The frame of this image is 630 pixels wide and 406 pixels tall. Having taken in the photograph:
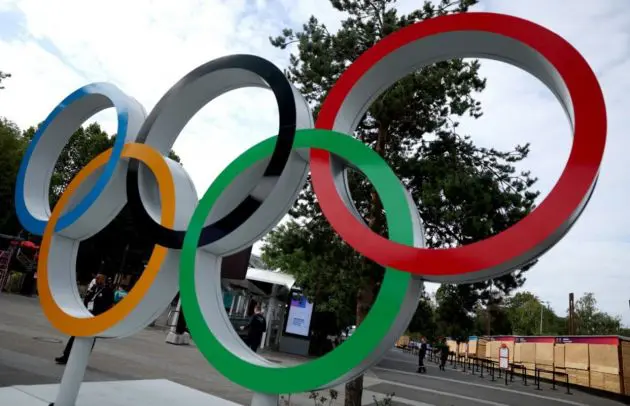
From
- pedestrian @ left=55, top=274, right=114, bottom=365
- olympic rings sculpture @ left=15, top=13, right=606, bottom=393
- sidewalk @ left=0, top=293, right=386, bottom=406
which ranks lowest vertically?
sidewalk @ left=0, top=293, right=386, bottom=406

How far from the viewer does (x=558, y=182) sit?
9.87 ft

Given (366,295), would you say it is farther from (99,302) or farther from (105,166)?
(99,302)

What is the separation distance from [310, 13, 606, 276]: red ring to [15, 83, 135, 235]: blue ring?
2.98 metres

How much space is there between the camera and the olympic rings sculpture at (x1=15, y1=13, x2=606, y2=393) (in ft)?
10.5

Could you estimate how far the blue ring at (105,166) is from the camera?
220 inches

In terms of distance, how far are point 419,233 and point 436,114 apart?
5492 millimetres

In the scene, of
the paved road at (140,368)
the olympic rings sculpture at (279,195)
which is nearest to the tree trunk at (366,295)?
the paved road at (140,368)

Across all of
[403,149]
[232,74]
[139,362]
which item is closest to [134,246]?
[139,362]

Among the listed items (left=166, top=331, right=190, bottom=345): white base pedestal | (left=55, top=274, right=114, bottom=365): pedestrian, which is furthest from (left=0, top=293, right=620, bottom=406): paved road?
(left=166, top=331, right=190, bottom=345): white base pedestal

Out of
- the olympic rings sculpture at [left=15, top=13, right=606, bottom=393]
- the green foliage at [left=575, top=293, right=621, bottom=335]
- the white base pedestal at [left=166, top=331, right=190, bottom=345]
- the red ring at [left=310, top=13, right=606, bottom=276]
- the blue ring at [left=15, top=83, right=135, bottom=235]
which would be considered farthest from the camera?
the green foliage at [left=575, top=293, right=621, bottom=335]

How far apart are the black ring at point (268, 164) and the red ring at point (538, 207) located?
44cm

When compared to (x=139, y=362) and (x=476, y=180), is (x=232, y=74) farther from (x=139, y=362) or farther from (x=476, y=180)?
(x=139, y=362)

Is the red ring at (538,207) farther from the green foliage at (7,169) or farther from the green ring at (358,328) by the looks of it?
the green foliage at (7,169)

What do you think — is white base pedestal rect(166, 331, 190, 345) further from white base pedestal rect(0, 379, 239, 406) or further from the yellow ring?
the yellow ring
